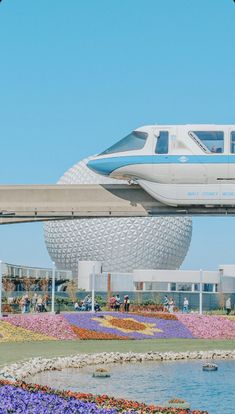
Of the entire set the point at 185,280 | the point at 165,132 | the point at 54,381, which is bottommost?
the point at 54,381

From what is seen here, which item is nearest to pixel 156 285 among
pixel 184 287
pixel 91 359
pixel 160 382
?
pixel 184 287

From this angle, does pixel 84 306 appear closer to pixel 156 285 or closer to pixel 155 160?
pixel 156 285

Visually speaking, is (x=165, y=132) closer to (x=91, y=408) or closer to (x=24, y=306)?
(x=24, y=306)

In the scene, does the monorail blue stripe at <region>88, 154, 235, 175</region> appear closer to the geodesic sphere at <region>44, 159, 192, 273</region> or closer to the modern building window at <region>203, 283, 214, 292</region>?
the modern building window at <region>203, 283, 214, 292</region>

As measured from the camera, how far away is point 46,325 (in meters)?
40.4

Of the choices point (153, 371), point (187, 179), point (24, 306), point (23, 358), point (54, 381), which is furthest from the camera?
point (24, 306)

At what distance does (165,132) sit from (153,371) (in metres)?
10.6

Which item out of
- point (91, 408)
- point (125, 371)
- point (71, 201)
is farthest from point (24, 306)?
point (91, 408)

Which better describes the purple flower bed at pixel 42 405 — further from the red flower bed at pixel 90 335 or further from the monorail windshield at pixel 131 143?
the red flower bed at pixel 90 335

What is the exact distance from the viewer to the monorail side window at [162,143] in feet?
114

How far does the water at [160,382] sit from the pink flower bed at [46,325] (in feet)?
31.4

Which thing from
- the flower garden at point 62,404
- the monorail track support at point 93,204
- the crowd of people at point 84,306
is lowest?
the flower garden at point 62,404

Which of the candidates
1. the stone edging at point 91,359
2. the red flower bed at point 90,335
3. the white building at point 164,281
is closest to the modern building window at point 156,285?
the white building at point 164,281

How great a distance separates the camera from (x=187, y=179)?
3438 cm
